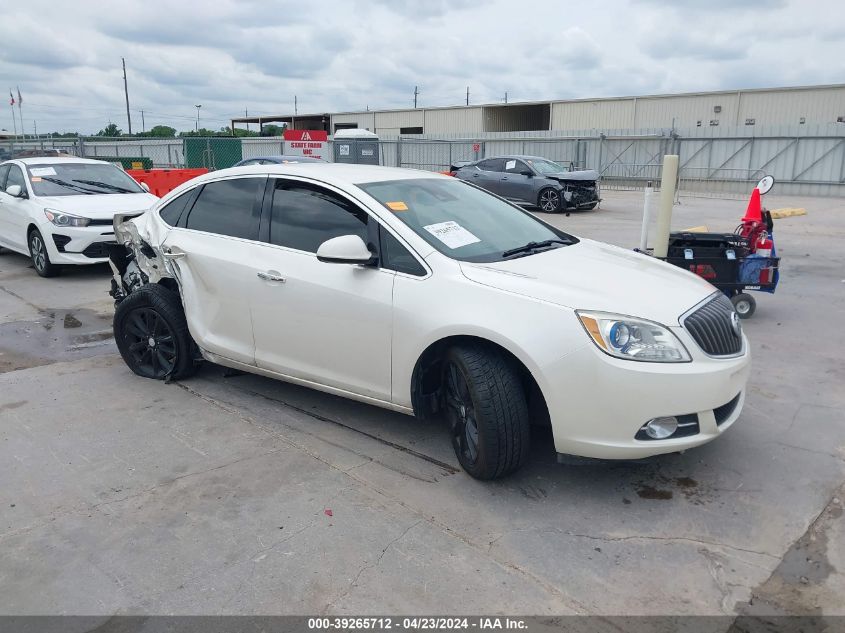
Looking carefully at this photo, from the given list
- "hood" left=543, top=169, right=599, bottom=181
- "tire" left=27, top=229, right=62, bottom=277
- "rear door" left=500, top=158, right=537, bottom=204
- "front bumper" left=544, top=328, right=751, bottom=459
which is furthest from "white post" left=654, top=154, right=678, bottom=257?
"rear door" left=500, top=158, right=537, bottom=204

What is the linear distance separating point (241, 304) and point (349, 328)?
97 cm

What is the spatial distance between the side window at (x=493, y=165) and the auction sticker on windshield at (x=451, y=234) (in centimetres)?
1570

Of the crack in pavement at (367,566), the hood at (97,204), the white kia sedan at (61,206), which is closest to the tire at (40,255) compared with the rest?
the white kia sedan at (61,206)

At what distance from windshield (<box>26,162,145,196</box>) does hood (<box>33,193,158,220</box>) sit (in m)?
0.24

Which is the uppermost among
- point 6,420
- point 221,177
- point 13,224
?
point 221,177

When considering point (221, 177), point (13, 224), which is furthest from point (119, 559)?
point (13, 224)

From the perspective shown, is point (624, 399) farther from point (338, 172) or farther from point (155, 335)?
point (155, 335)

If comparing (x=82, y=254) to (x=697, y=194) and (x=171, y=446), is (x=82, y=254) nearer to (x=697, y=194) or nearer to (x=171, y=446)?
(x=171, y=446)

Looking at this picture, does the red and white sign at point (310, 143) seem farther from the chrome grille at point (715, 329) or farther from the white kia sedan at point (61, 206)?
the chrome grille at point (715, 329)

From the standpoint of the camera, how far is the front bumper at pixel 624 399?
3.24 m

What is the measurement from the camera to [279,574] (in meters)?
2.96

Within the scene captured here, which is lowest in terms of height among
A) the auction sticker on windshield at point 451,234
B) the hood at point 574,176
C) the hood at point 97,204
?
the hood at point 97,204

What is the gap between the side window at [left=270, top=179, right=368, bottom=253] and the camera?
4184 millimetres

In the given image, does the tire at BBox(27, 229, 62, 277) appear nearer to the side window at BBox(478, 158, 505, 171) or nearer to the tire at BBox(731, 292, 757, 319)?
the tire at BBox(731, 292, 757, 319)
